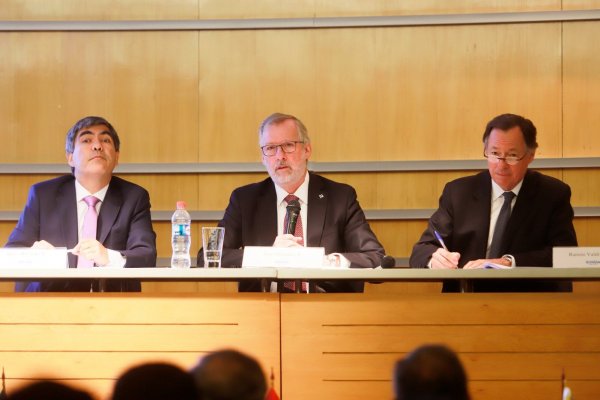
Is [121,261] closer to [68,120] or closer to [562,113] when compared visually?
[68,120]

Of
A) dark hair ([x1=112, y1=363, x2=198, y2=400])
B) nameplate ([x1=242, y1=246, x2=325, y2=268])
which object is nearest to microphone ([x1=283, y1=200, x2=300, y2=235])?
nameplate ([x1=242, y1=246, x2=325, y2=268])

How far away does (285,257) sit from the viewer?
3.19 m

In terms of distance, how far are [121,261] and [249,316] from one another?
2.84 feet

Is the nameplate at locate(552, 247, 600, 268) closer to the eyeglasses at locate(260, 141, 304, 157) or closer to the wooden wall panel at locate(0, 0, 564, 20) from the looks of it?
the eyeglasses at locate(260, 141, 304, 157)

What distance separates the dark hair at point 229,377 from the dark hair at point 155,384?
54 mm

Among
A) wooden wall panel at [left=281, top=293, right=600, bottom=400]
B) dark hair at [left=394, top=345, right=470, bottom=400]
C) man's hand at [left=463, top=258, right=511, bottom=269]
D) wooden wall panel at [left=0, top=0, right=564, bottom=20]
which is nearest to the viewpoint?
dark hair at [left=394, top=345, right=470, bottom=400]

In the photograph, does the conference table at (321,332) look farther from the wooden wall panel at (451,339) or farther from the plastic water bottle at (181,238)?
the plastic water bottle at (181,238)

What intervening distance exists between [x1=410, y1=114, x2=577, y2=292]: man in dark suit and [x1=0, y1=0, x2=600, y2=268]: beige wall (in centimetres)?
85

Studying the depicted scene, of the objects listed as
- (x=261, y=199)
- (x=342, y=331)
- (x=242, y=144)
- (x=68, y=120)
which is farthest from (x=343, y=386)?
(x=68, y=120)

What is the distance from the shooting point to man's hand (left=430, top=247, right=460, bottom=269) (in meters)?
3.51

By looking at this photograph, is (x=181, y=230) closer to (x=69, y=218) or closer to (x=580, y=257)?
(x=69, y=218)

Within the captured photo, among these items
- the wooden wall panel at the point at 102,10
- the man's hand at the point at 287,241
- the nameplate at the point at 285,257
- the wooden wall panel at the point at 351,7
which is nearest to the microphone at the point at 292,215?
the man's hand at the point at 287,241

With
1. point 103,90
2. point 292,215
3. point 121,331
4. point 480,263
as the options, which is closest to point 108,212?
point 292,215

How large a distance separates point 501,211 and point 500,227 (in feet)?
0.25
